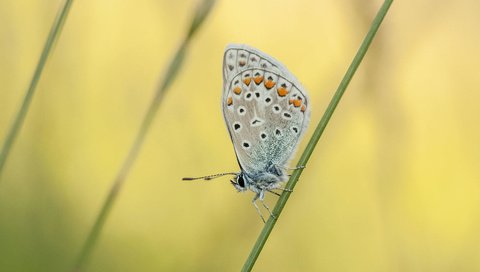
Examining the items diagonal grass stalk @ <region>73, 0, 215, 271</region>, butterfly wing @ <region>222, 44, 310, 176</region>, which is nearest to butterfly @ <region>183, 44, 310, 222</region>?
butterfly wing @ <region>222, 44, 310, 176</region>

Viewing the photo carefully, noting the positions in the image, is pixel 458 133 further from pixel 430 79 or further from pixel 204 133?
pixel 204 133

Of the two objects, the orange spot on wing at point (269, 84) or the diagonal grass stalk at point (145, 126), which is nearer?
the diagonal grass stalk at point (145, 126)

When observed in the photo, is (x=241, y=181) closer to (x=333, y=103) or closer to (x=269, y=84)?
(x=269, y=84)

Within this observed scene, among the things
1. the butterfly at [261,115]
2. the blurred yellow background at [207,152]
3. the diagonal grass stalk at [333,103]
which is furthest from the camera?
the blurred yellow background at [207,152]

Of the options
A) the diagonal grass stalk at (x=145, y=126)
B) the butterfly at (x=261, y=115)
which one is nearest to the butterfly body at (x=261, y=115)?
the butterfly at (x=261, y=115)

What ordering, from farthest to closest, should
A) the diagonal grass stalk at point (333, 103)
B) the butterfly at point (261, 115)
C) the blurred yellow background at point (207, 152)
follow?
the blurred yellow background at point (207, 152) < the butterfly at point (261, 115) < the diagonal grass stalk at point (333, 103)

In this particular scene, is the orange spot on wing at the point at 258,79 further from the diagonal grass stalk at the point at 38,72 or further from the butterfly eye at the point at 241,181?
the diagonal grass stalk at the point at 38,72

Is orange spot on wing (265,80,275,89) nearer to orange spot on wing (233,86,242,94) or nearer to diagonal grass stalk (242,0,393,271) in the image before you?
orange spot on wing (233,86,242,94)

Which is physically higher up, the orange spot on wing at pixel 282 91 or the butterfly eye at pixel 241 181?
the orange spot on wing at pixel 282 91
